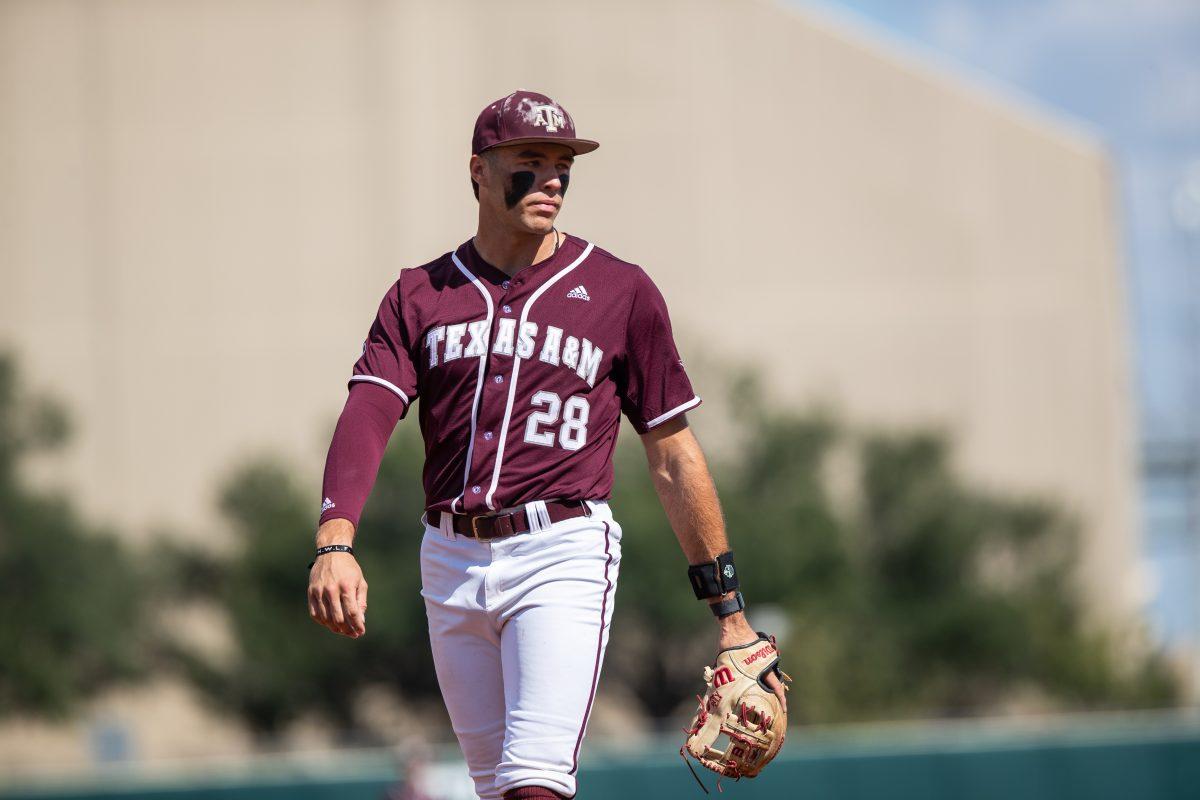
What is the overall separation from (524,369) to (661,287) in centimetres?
3537

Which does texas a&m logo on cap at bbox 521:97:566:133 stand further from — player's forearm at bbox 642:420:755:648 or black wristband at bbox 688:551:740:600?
black wristband at bbox 688:551:740:600

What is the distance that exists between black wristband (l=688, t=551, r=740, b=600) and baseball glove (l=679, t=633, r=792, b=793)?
0.18 m

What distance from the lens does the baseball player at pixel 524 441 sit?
4527 mm

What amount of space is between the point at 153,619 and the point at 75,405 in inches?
236

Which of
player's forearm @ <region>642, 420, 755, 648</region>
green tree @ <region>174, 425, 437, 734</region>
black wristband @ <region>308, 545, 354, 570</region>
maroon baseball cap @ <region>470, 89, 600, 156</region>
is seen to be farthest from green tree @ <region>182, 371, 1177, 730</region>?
black wristband @ <region>308, 545, 354, 570</region>

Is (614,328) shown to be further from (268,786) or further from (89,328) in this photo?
(89,328)

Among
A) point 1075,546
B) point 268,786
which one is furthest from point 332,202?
point 268,786

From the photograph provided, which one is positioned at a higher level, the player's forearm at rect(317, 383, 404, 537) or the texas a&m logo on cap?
the texas a&m logo on cap

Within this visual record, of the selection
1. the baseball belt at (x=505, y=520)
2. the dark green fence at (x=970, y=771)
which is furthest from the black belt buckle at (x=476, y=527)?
the dark green fence at (x=970, y=771)

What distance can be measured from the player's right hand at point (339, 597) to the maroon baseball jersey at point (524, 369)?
1.67ft

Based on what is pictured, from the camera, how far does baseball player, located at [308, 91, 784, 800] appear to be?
178 inches

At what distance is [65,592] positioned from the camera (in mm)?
33594

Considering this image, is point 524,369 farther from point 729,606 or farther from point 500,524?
point 729,606

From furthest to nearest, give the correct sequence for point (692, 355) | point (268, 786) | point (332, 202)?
1. point (332, 202)
2. point (692, 355)
3. point (268, 786)
